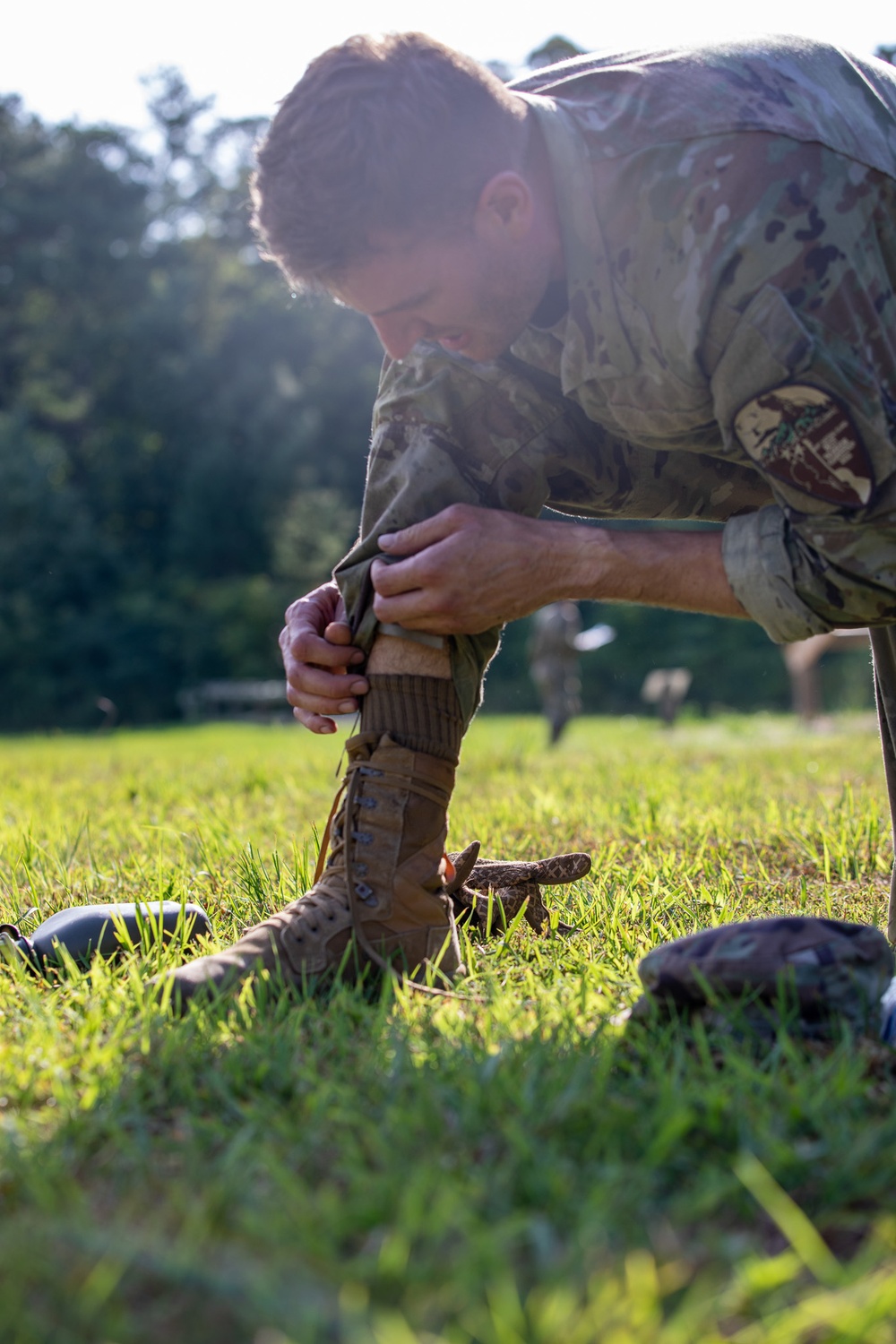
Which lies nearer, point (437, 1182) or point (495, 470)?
point (437, 1182)

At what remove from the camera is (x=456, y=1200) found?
1076 mm

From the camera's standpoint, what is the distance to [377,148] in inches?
70.2

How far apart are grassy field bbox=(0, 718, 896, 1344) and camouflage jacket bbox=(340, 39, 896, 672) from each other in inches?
30.3

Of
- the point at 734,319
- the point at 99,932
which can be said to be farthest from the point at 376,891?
the point at 734,319

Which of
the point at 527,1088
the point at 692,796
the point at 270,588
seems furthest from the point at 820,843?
the point at 270,588

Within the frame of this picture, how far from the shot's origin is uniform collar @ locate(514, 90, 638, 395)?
1.88 metres

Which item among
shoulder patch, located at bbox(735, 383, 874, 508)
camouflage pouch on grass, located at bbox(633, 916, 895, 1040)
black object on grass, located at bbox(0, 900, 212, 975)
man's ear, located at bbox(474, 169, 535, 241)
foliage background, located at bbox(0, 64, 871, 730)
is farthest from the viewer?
foliage background, located at bbox(0, 64, 871, 730)

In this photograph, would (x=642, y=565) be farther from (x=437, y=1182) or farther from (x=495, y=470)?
(x=437, y=1182)

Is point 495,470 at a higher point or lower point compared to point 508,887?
higher

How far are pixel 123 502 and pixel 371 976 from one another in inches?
1371

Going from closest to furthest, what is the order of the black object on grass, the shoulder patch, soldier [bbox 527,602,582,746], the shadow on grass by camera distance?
the shadow on grass
the shoulder patch
the black object on grass
soldier [bbox 527,602,582,746]

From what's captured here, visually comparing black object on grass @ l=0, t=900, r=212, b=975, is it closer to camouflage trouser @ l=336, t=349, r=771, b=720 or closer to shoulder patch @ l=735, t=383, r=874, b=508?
camouflage trouser @ l=336, t=349, r=771, b=720

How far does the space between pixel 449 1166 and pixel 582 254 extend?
1.45m

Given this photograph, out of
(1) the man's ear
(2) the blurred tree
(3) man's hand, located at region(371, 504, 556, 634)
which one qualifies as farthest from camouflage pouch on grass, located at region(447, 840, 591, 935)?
(2) the blurred tree
